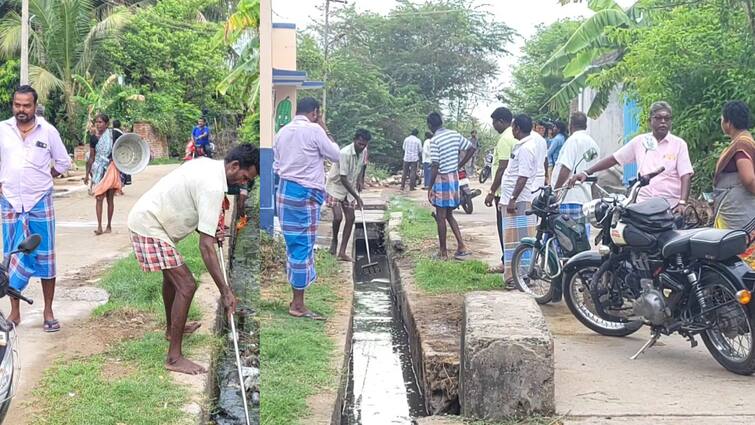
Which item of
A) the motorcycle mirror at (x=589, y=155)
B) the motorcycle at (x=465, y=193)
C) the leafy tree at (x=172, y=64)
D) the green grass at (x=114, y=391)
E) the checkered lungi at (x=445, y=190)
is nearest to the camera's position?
the green grass at (x=114, y=391)

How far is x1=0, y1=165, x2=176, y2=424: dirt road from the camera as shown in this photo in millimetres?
5740

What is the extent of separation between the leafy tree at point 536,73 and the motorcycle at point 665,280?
15.1 meters

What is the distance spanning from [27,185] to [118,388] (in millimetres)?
2003

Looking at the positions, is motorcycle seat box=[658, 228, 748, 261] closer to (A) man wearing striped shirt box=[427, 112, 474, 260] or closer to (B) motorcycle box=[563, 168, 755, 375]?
(B) motorcycle box=[563, 168, 755, 375]

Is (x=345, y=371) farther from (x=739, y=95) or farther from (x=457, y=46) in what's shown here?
(x=457, y=46)

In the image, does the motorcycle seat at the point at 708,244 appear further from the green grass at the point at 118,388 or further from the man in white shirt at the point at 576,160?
the green grass at the point at 118,388

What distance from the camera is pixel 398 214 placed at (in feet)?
48.5

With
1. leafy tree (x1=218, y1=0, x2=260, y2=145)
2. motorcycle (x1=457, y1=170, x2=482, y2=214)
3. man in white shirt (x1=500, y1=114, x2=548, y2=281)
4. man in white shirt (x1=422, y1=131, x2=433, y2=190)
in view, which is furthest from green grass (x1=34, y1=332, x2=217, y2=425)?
motorcycle (x1=457, y1=170, x2=482, y2=214)

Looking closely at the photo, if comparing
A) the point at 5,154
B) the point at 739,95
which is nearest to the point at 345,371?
the point at 5,154

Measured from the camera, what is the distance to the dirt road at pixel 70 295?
5740 millimetres

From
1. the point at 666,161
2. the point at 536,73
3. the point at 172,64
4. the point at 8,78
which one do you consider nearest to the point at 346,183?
the point at 666,161

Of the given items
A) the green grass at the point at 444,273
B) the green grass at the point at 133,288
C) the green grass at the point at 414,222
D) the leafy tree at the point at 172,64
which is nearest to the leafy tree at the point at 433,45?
the green grass at the point at 414,222

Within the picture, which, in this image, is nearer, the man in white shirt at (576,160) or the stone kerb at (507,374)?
the stone kerb at (507,374)

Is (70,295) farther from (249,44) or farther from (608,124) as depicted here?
(608,124)
